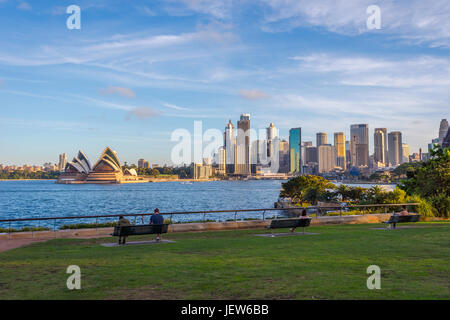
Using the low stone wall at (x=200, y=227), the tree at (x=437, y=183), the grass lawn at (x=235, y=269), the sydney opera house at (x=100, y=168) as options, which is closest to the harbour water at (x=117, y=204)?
the low stone wall at (x=200, y=227)

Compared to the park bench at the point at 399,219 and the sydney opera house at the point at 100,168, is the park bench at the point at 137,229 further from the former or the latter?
the sydney opera house at the point at 100,168

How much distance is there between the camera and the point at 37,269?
8.45 m

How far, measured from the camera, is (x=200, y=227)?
1711 cm

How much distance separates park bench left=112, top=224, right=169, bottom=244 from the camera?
41.0 feet

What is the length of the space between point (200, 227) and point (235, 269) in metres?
9.07

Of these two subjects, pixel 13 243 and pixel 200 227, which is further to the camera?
pixel 200 227

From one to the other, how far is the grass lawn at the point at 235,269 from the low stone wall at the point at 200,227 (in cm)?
216

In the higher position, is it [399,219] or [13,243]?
[399,219]

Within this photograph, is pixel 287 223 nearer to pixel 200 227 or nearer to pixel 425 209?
pixel 200 227

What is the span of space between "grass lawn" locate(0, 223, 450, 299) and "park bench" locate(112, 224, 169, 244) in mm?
694

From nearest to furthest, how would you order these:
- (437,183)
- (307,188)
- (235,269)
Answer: (235,269)
(437,183)
(307,188)

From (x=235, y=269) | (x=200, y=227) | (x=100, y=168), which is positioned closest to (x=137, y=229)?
(x=200, y=227)
